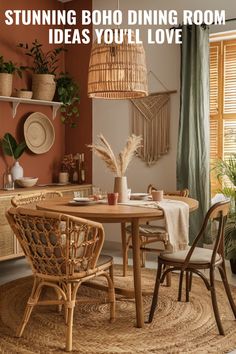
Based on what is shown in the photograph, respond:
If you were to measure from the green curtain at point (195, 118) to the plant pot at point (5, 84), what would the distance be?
5.70 ft

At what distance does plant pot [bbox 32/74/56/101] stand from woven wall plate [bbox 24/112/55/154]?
225 mm

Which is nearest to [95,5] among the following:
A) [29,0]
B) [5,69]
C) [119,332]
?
[29,0]

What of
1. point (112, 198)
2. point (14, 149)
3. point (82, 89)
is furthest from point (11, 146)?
point (112, 198)

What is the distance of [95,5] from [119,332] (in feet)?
12.9

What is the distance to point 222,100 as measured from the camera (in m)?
4.71

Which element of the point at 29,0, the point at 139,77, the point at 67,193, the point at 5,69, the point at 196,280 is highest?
the point at 29,0

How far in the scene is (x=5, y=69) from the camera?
4.80m

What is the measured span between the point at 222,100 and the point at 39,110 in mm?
2056

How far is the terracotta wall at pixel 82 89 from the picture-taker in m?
5.60

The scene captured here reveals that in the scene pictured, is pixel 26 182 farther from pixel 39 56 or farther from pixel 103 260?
pixel 103 260

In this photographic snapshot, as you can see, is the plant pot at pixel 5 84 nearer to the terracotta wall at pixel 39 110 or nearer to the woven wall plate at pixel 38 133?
the terracotta wall at pixel 39 110

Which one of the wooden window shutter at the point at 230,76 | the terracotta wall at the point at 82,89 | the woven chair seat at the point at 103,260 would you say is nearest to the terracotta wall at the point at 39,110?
the terracotta wall at the point at 82,89

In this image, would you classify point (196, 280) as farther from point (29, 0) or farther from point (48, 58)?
point (29, 0)

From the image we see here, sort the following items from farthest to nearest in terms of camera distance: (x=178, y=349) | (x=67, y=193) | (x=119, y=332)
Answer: (x=67, y=193) < (x=119, y=332) < (x=178, y=349)
